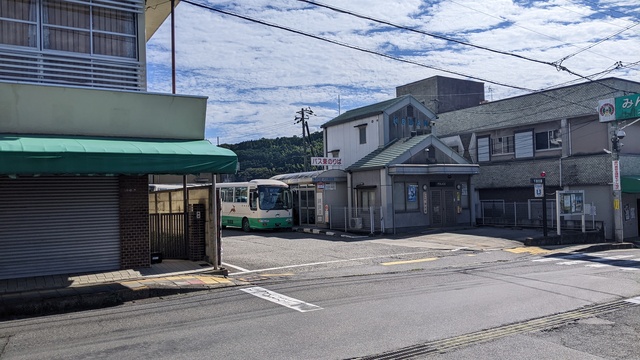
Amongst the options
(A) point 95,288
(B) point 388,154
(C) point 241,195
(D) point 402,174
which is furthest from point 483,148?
(A) point 95,288

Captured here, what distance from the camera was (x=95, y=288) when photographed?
10469 millimetres

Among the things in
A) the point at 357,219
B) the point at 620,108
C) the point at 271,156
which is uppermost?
the point at 271,156

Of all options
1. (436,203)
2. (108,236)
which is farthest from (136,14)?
(436,203)

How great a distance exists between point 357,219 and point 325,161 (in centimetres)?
462

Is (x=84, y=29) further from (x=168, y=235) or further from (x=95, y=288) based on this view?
(x=95, y=288)

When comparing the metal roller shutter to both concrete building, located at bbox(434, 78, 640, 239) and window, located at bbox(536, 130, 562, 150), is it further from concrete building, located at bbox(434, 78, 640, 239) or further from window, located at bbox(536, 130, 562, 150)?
window, located at bbox(536, 130, 562, 150)

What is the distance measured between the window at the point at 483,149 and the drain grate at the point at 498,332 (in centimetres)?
2404

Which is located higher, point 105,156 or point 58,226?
point 105,156

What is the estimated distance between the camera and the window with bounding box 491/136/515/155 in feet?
101

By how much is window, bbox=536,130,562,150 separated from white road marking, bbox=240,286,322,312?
22.1 meters

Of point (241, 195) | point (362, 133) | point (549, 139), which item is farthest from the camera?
point (362, 133)

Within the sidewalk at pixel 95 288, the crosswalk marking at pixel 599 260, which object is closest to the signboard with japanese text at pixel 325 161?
the crosswalk marking at pixel 599 260

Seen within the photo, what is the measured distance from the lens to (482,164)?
3238 centimetres

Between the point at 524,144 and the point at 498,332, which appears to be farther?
the point at 524,144
